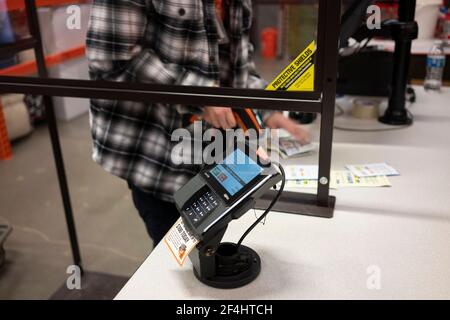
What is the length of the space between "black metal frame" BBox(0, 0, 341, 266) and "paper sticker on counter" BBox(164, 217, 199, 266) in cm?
29

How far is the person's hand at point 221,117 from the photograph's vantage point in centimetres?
118

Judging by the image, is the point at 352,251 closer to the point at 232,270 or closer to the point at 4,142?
the point at 232,270

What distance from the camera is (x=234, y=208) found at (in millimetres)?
760

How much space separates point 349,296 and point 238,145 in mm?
331

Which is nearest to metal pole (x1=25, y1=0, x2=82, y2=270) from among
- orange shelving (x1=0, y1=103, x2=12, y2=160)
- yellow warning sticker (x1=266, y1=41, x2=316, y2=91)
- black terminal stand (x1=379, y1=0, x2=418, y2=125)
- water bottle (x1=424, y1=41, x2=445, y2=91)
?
yellow warning sticker (x1=266, y1=41, x2=316, y2=91)

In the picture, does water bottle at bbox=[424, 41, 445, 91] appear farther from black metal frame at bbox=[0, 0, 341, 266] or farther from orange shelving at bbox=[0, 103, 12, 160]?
orange shelving at bbox=[0, 103, 12, 160]

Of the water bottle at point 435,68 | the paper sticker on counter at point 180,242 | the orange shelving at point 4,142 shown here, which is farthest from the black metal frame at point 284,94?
the orange shelving at point 4,142

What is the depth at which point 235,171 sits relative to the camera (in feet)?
2.62

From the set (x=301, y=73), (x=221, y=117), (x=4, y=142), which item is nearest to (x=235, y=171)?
(x=301, y=73)

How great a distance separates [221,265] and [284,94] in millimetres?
368

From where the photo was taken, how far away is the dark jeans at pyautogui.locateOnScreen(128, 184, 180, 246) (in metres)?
1.33
